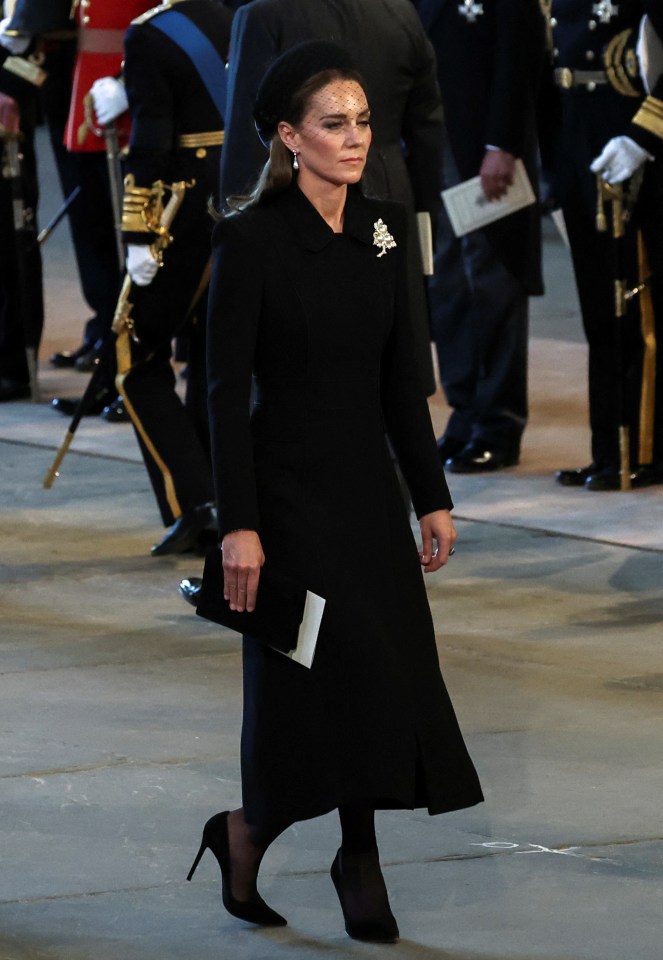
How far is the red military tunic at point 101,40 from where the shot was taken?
323 inches

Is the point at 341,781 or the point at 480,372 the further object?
the point at 480,372

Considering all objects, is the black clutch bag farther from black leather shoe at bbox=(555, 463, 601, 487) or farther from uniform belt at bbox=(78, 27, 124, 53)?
uniform belt at bbox=(78, 27, 124, 53)

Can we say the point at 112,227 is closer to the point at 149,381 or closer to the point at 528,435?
the point at 528,435

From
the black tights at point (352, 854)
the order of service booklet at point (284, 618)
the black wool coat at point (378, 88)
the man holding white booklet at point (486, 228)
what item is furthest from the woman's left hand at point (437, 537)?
the man holding white booklet at point (486, 228)

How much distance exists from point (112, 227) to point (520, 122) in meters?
2.30

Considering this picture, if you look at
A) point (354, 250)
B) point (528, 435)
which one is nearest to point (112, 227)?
point (528, 435)

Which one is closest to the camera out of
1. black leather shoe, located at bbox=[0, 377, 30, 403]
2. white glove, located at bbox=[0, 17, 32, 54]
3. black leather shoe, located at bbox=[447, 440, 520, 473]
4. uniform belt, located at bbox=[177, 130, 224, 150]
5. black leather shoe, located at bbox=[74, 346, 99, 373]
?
uniform belt, located at bbox=[177, 130, 224, 150]

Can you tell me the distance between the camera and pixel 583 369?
1025 centimetres


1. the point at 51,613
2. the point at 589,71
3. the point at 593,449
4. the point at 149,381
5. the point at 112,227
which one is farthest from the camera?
the point at 112,227

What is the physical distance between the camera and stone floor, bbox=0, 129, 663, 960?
371 centimetres

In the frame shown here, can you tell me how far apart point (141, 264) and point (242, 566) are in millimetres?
3113

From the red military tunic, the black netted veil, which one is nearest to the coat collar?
the black netted veil

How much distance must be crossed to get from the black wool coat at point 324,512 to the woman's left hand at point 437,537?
0.07 meters

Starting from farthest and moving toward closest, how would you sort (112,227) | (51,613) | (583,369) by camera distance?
(583,369) → (112,227) → (51,613)
